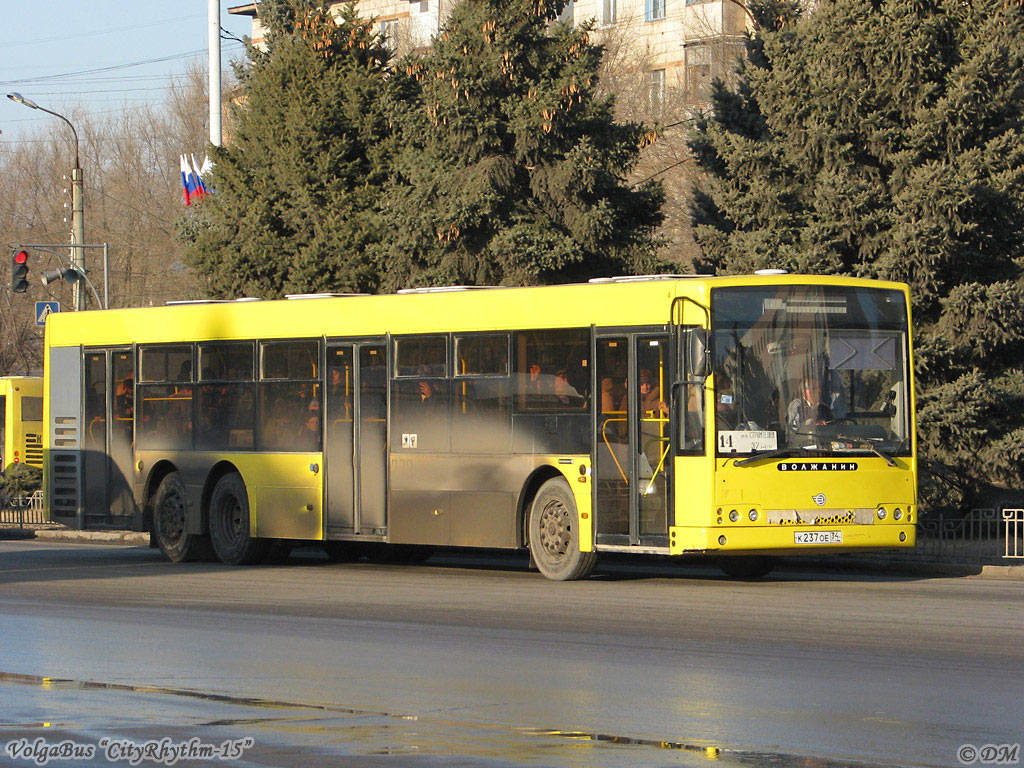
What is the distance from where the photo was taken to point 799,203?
25.6 m

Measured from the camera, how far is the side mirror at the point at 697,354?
53.5 feet

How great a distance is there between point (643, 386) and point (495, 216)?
12.3m

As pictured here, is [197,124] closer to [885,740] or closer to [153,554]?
[153,554]

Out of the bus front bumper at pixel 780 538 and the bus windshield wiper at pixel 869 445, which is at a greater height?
the bus windshield wiper at pixel 869 445

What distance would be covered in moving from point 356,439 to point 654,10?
52.3 metres

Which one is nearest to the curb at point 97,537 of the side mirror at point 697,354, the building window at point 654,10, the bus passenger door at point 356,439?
the bus passenger door at point 356,439

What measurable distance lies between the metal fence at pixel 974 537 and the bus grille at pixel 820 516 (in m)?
4.05

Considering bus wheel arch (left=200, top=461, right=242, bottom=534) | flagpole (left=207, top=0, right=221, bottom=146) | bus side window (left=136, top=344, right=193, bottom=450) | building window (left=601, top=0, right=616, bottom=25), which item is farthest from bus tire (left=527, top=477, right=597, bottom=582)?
building window (left=601, top=0, right=616, bottom=25)

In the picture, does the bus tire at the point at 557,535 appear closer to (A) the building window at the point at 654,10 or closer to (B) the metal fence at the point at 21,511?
(B) the metal fence at the point at 21,511

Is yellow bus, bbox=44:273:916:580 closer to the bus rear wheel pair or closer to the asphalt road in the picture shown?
the bus rear wheel pair

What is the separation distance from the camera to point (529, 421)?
18109 millimetres

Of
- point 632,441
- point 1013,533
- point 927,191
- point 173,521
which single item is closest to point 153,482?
point 173,521

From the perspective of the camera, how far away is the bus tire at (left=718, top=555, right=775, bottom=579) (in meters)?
18.8

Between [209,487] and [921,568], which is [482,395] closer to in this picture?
[209,487]
